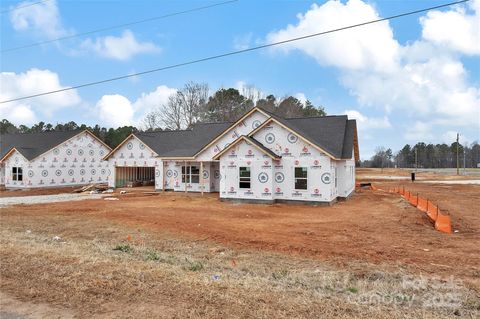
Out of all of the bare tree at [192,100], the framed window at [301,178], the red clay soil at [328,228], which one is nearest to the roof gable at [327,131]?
the framed window at [301,178]

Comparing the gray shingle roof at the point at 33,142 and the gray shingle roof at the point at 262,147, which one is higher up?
the gray shingle roof at the point at 33,142

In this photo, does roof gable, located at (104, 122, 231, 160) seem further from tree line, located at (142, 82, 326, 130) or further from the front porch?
tree line, located at (142, 82, 326, 130)

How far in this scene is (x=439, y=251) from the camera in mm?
9297

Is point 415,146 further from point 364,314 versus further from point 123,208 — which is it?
point 364,314

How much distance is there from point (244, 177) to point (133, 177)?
1618 centimetres

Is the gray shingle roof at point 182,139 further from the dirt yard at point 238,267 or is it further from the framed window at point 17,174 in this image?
the dirt yard at point 238,267

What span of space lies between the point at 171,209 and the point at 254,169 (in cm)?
552

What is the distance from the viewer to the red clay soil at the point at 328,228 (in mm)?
8711

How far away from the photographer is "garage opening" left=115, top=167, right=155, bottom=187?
3197cm

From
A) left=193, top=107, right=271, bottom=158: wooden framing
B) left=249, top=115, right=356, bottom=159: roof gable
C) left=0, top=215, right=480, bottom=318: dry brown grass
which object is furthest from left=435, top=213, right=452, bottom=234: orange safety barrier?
left=193, top=107, right=271, bottom=158: wooden framing

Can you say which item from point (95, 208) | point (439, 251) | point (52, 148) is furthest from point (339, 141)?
point (52, 148)

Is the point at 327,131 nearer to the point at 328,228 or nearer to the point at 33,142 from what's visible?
the point at 328,228

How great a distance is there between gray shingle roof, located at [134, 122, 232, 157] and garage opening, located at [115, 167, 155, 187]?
151 inches

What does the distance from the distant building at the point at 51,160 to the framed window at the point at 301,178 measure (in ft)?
71.7
